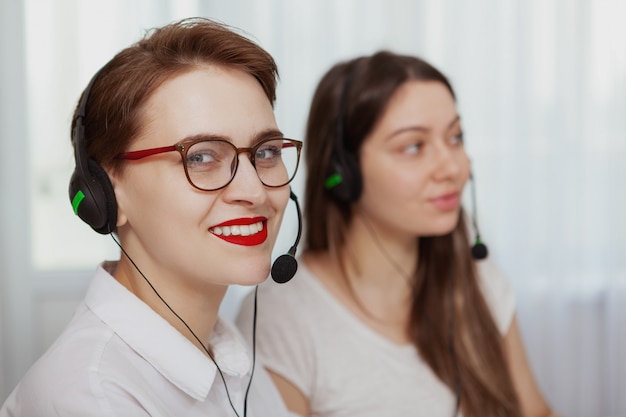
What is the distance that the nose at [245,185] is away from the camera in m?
1.07

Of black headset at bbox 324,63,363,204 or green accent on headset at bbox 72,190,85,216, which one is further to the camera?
black headset at bbox 324,63,363,204

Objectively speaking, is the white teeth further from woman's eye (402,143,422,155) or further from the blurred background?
the blurred background

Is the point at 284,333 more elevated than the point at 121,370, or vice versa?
the point at 121,370

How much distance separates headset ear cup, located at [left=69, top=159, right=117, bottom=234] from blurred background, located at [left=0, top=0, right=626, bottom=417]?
3.37ft

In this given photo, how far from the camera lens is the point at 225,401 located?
1.21 metres

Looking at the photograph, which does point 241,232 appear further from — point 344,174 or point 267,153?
point 344,174

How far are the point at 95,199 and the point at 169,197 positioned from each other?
11cm

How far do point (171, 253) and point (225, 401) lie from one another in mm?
286

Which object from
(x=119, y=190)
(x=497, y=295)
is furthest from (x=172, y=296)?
(x=497, y=295)

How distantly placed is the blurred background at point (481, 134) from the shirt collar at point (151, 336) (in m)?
1.01

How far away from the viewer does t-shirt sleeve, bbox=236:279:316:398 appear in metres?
1.60

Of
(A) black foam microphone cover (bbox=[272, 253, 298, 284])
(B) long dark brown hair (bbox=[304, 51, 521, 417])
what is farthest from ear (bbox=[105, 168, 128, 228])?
(B) long dark brown hair (bbox=[304, 51, 521, 417])

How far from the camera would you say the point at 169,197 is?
106 cm

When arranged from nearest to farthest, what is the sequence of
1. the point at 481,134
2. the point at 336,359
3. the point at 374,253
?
1. the point at 336,359
2. the point at 374,253
3. the point at 481,134
